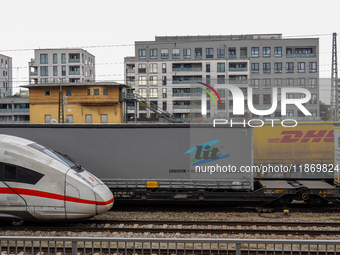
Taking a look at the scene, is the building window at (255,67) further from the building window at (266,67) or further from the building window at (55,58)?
the building window at (55,58)

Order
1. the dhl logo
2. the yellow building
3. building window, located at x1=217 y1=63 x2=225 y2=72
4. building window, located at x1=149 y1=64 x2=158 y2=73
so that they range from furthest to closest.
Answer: building window, located at x1=149 y1=64 x2=158 y2=73 → building window, located at x1=217 y1=63 x2=225 y2=72 → the yellow building → the dhl logo

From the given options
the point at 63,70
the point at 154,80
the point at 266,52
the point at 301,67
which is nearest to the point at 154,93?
the point at 154,80

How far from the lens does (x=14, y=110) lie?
212 feet

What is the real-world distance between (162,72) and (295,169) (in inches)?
1864

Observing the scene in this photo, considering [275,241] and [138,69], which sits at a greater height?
[138,69]

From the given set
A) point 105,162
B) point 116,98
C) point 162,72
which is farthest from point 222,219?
point 162,72

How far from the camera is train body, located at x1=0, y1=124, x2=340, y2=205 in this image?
490 inches

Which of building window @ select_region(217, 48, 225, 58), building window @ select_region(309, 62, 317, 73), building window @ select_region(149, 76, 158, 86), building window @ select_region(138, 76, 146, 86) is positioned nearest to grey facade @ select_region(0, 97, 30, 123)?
building window @ select_region(138, 76, 146, 86)

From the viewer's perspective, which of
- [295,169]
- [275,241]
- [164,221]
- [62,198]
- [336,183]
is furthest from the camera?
[295,169]

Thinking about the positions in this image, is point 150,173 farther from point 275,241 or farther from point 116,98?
point 116,98

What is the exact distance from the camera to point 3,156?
33.3 feet

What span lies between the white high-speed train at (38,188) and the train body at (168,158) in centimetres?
234

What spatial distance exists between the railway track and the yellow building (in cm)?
3575

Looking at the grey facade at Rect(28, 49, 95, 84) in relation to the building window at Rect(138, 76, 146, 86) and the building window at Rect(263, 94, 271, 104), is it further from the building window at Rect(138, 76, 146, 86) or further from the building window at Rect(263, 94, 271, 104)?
the building window at Rect(263, 94, 271, 104)
